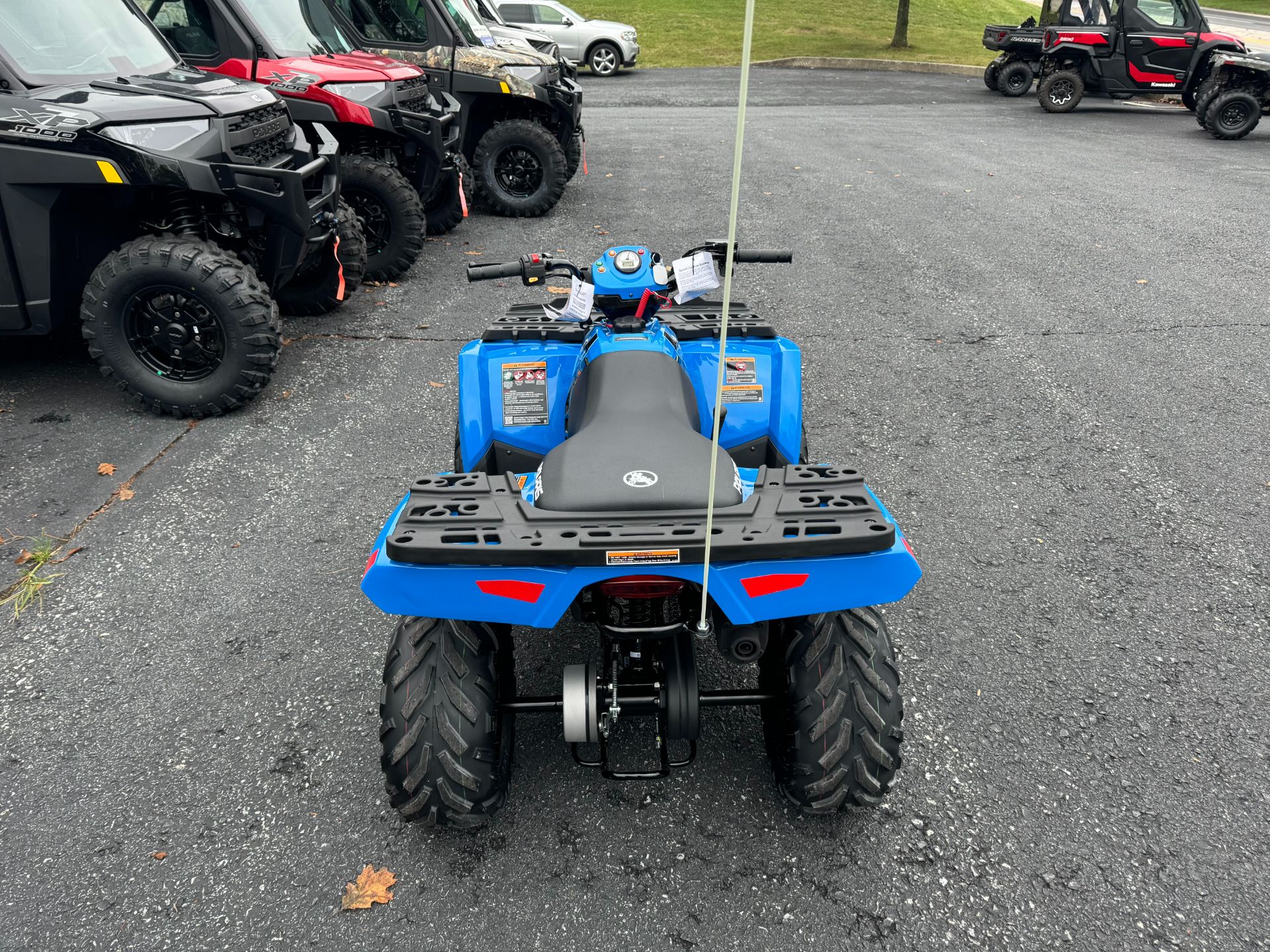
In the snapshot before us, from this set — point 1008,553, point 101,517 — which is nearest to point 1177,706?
point 1008,553

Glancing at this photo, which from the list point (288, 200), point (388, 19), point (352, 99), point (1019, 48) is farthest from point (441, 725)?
point (1019, 48)

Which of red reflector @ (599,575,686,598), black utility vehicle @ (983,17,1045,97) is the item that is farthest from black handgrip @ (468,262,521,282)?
black utility vehicle @ (983,17,1045,97)

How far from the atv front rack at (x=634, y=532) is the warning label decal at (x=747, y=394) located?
3.68ft

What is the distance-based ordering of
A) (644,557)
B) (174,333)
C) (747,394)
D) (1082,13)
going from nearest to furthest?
(644,557) < (747,394) < (174,333) < (1082,13)

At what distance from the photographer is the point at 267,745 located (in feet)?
9.20

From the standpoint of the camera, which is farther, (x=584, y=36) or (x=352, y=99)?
(x=584, y=36)

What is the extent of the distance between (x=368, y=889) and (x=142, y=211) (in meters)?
4.04

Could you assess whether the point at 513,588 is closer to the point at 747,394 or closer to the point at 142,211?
the point at 747,394

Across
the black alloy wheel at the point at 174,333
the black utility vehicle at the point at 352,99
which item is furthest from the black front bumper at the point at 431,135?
the black alloy wheel at the point at 174,333

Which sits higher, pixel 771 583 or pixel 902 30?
pixel 902 30

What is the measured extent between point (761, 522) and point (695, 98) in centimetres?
1622

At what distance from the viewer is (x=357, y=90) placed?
6.80 meters

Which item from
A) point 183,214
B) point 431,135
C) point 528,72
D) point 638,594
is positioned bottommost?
point 638,594

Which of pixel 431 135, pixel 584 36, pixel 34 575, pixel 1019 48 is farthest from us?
pixel 584 36
